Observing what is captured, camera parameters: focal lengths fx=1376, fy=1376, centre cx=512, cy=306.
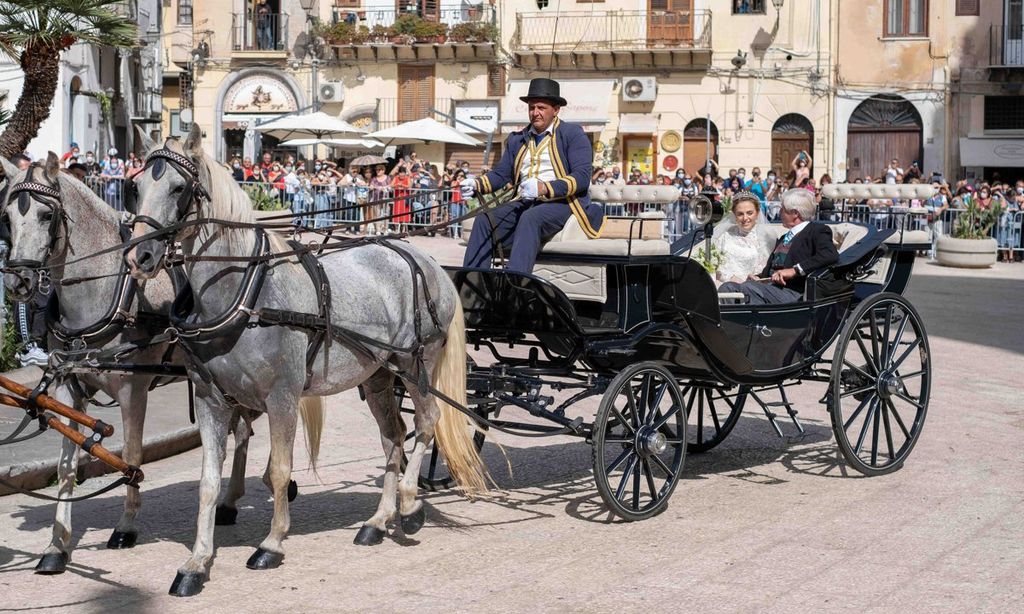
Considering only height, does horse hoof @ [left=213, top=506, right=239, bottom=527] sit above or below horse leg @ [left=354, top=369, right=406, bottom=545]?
below

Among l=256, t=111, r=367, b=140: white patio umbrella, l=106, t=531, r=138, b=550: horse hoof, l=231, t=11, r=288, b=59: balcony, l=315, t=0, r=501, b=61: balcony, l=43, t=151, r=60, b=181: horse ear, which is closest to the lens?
l=43, t=151, r=60, b=181: horse ear

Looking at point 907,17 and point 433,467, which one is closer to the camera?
point 433,467

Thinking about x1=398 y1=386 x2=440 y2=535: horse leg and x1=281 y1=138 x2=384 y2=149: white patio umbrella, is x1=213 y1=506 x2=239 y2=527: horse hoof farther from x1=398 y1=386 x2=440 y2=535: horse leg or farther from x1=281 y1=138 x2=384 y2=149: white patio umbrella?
x1=281 y1=138 x2=384 y2=149: white patio umbrella

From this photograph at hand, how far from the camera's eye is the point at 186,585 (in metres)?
6.01

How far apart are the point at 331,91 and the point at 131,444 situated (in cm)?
3529

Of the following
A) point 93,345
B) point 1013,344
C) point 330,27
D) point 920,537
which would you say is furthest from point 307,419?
point 330,27

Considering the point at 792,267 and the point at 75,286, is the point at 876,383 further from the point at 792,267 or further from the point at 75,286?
the point at 75,286

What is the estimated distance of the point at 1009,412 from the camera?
11.1 metres

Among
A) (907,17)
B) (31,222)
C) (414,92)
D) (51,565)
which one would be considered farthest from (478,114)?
(51,565)

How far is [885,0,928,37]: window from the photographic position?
121 ft

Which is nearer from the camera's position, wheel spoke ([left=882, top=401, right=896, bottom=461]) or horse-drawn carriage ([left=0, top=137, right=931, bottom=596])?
horse-drawn carriage ([left=0, top=137, right=931, bottom=596])

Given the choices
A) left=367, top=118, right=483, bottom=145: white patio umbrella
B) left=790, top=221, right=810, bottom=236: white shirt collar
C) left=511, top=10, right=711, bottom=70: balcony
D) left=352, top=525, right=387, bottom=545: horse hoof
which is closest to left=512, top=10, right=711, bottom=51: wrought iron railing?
left=511, top=10, right=711, bottom=70: balcony

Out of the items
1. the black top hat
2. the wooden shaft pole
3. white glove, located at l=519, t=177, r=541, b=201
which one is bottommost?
the wooden shaft pole

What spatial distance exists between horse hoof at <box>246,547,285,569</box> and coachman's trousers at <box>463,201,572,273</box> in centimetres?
213
